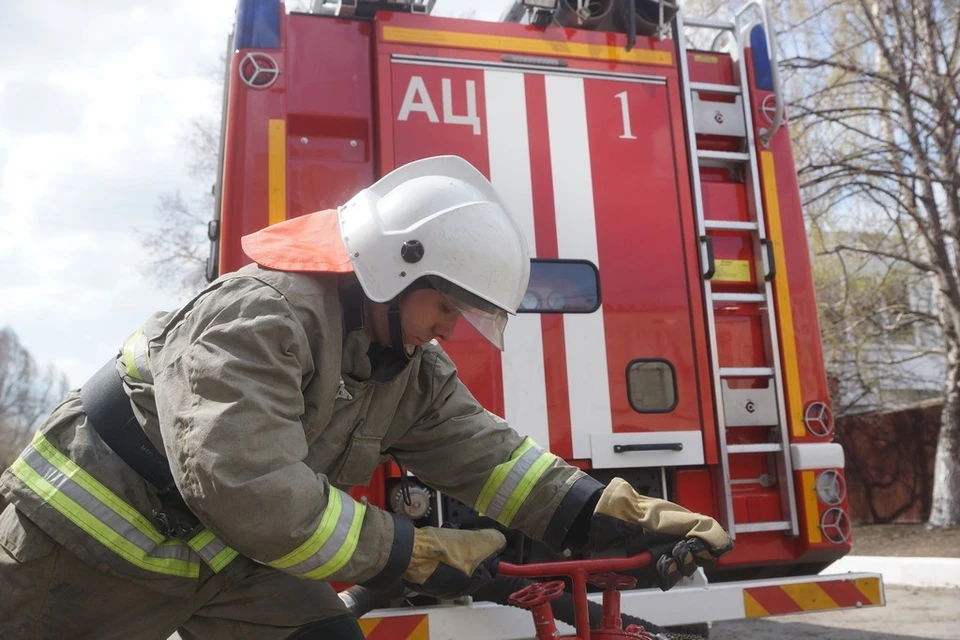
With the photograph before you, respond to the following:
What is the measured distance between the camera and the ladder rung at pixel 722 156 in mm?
4301

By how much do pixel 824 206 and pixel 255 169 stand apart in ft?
30.5

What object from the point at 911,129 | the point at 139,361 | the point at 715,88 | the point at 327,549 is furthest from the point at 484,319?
the point at 911,129

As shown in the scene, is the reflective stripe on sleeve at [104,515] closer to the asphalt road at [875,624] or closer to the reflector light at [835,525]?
the reflector light at [835,525]

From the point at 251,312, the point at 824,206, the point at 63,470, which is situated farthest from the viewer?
the point at 824,206

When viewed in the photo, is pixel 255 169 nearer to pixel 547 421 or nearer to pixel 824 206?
pixel 547 421

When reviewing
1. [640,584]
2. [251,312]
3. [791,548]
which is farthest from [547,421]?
[251,312]

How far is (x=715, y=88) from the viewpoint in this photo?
4441 millimetres

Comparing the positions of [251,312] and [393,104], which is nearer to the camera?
[251,312]

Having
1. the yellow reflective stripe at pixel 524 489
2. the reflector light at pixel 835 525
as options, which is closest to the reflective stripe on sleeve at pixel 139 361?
the yellow reflective stripe at pixel 524 489

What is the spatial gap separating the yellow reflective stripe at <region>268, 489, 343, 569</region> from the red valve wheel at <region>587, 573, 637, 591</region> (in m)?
0.67

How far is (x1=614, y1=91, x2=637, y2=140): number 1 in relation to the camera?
424 cm

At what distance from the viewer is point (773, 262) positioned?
423 cm

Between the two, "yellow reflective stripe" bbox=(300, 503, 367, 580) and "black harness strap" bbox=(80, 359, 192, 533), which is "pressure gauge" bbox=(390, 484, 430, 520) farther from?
"yellow reflective stripe" bbox=(300, 503, 367, 580)

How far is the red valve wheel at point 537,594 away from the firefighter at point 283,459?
0.41ft
